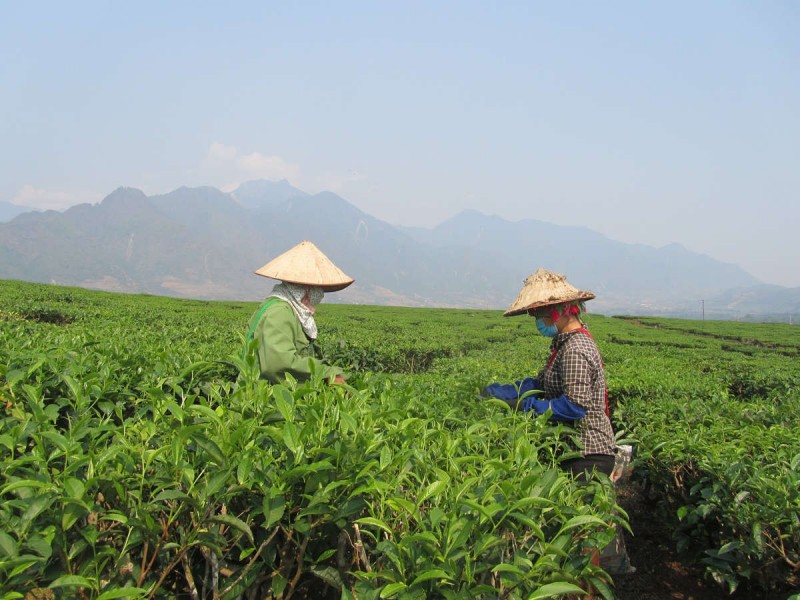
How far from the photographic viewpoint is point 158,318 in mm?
13875

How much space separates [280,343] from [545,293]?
167 centimetres

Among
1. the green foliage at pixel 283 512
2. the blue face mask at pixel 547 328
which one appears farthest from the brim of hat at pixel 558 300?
the green foliage at pixel 283 512

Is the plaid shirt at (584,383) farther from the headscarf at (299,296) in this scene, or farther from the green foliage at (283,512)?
the headscarf at (299,296)

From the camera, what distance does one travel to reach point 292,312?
11.0ft

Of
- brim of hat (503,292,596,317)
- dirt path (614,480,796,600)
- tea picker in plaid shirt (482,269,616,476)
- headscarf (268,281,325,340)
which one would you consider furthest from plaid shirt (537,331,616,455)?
headscarf (268,281,325,340)

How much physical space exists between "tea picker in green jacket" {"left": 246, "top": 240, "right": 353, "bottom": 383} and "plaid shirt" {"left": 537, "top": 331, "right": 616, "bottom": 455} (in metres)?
1.37

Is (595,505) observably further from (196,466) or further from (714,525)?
(714,525)

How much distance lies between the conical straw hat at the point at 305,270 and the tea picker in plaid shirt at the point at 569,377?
3.87 ft

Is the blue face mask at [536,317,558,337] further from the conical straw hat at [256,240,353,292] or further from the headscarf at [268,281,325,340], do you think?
the headscarf at [268,281,325,340]

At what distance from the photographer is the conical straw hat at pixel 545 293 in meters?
3.48

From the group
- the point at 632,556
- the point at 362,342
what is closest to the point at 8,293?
the point at 362,342

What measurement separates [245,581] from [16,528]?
0.64 meters

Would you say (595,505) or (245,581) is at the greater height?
(595,505)

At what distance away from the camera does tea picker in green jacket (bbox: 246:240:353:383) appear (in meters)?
3.07
